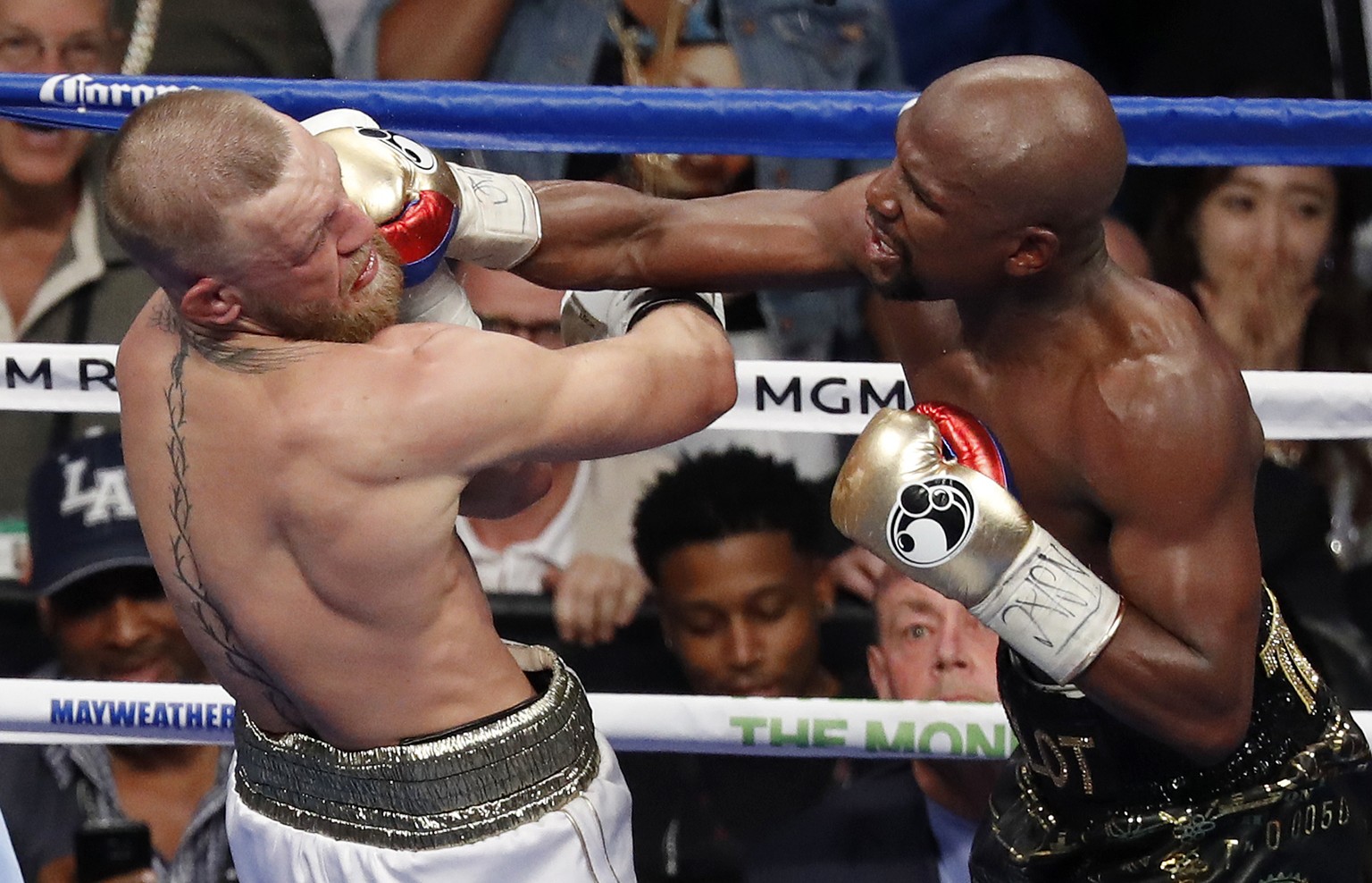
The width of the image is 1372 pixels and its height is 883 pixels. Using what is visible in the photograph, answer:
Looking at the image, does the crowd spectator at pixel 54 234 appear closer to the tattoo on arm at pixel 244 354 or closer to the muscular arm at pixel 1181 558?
the tattoo on arm at pixel 244 354

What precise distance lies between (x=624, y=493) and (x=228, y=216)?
A: 1.63m

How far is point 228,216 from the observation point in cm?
146

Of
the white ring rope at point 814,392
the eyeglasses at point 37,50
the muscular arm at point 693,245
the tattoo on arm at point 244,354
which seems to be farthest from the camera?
the eyeglasses at point 37,50

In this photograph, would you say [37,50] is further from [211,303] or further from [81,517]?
[211,303]

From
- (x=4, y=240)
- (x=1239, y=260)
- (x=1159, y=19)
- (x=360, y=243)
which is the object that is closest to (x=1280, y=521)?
(x=1239, y=260)

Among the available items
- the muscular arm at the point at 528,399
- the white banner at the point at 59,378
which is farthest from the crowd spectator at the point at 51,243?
the muscular arm at the point at 528,399

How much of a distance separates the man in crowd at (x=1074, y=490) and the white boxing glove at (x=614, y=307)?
0.03m

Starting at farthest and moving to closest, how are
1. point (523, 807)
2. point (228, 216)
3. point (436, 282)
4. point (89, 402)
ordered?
point (89, 402) → point (436, 282) → point (523, 807) → point (228, 216)

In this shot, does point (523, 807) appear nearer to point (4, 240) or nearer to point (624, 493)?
point (624, 493)

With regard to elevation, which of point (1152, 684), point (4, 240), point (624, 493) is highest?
point (1152, 684)

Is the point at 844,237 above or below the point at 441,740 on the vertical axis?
above

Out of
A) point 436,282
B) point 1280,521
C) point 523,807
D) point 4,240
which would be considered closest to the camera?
point 523,807

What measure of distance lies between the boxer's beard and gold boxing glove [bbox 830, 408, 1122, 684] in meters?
0.54

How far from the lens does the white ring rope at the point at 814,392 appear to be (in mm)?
2285
